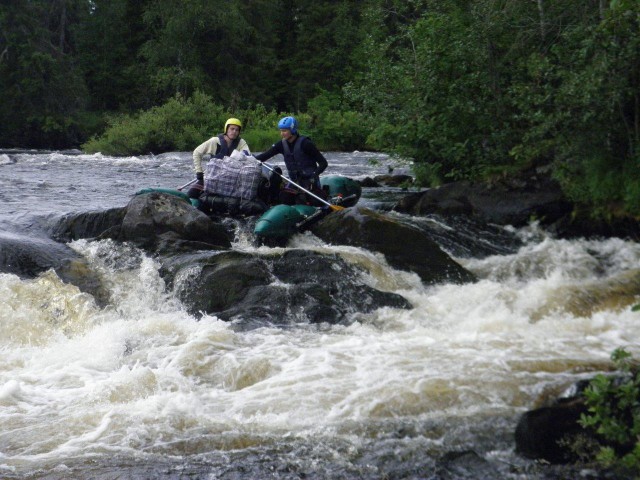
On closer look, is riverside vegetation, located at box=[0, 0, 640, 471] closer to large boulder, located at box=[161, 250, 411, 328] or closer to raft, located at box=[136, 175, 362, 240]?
raft, located at box=[136, 175, 362, 240]

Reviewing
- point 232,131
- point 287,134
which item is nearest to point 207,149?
point 232,131

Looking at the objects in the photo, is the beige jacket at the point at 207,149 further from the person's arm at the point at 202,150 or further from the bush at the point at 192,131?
the bush at the point at 192,131

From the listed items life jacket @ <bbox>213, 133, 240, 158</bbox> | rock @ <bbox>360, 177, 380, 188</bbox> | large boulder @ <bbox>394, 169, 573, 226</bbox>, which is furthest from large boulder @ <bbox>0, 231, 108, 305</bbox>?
rock @ <bbox>360, 177, 380, 188</bbox>

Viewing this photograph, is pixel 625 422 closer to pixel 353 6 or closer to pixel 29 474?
pixel 29 474

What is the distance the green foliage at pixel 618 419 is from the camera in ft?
13.5

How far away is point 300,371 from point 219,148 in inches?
209

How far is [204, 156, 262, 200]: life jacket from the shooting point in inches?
411

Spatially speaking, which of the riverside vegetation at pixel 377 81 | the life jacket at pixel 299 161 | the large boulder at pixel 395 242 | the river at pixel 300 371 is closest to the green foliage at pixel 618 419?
the riverside vegetation at pixel 377 81

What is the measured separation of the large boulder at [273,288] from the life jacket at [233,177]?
189 cm

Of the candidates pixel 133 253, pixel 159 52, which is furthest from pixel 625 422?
pixel 159 52

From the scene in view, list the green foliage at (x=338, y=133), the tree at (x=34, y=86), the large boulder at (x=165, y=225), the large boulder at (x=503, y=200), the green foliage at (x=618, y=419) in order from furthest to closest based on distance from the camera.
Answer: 1. the tree at (x=34, y=86)
2. the green foliage at (x=338, y=133)
3. the large boulder at (x=503, y=200)
4. the large boulder at (x=165, y=225)
5. the green foliage at (x=618, y=419)

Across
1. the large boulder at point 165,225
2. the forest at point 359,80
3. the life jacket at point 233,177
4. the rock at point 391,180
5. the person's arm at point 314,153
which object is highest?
the forest at point 359,80

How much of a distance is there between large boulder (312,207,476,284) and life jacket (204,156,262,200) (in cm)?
122

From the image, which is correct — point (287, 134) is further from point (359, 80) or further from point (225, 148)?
point (359, 80)
